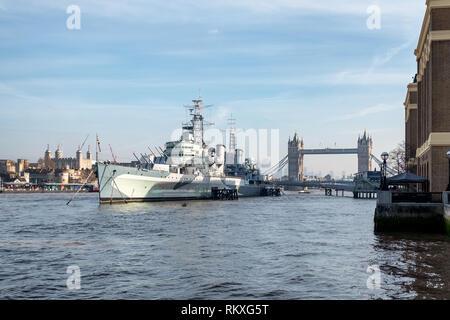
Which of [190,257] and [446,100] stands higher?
[446,100]

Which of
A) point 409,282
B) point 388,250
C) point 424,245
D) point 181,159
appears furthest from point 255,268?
point 181,159

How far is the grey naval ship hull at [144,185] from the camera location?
204 ft

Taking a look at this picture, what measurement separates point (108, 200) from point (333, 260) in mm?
47953

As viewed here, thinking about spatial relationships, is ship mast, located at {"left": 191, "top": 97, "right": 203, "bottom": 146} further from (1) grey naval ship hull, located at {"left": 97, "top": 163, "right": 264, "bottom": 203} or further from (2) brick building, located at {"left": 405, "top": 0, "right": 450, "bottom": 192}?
(2) brick building, located at {"left": 405, "top": 0, "right": 450, "bottom": 192}

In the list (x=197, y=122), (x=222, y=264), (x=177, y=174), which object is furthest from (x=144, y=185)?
(x=222, y=264)

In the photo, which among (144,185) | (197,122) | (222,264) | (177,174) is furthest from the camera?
(197,122)

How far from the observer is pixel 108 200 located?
63.8 metres

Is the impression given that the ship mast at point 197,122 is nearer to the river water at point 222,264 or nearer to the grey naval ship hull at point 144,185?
the grey naval ship hull at point 144,185

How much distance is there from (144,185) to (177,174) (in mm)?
7887

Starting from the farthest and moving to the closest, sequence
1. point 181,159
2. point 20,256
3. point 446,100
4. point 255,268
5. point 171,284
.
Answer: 1. point 181,159
2. point 446,100
3. point 20,256
4. point 255,268
5. point 171,284

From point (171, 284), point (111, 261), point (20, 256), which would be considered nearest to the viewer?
point (171, 284)

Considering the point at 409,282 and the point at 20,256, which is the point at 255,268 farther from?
the point at 20,256

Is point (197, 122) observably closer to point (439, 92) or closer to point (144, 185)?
point (144, 185)

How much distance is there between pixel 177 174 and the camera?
73.5m
